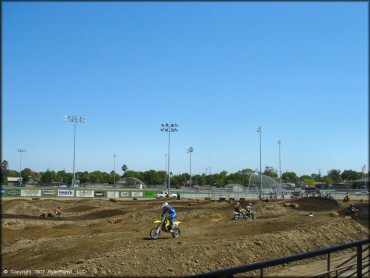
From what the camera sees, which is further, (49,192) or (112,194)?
(112,194)

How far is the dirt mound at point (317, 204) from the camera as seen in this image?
5520cm

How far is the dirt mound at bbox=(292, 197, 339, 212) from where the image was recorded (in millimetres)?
55203

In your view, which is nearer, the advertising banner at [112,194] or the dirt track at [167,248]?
the dirt track at [167,248]

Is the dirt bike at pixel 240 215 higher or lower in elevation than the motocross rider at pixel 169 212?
lower

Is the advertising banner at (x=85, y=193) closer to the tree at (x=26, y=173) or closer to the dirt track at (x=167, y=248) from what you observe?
Answer: the dirt track at (x=167, y=248)

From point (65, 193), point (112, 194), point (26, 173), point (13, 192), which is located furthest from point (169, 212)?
point (26, 173)

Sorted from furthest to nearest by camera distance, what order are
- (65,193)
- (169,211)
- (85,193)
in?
(85,193), (65,193), (169,211)

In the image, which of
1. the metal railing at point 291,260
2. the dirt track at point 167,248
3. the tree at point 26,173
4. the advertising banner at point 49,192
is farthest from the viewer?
the tree at point 26,173

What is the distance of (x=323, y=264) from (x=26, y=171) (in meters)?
203

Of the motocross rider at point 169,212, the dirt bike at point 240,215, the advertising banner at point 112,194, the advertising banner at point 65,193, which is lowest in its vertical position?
the advertising banner at point 112,194

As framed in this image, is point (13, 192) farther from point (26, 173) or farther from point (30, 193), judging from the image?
point (26, 173)

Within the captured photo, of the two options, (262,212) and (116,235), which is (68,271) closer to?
(116,235)

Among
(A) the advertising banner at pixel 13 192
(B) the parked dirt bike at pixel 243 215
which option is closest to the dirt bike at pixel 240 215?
(B) the parked dirt bike at pixel 243 215

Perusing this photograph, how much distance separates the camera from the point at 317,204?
194ft
